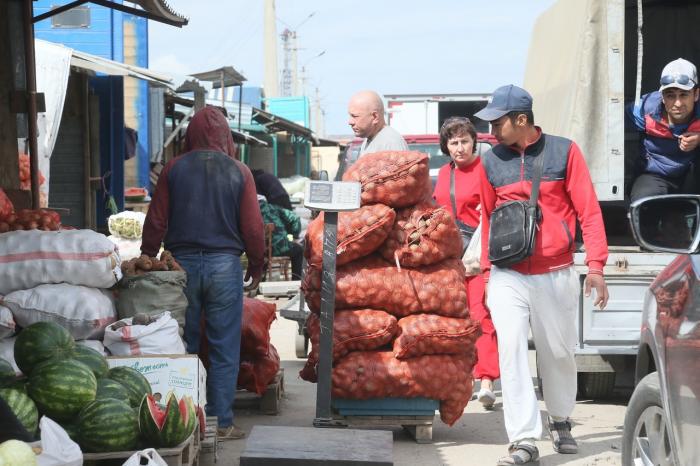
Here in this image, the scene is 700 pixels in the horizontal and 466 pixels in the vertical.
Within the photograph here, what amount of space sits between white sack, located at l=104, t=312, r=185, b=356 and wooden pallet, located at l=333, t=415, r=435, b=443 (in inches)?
53.3

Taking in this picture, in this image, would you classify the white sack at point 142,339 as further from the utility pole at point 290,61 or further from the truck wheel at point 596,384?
the utility pole at point 290,61

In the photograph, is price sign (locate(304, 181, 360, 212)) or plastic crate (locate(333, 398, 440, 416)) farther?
plastic crate (locate(333, 398, 440, 416))

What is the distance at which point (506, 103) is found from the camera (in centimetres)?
718

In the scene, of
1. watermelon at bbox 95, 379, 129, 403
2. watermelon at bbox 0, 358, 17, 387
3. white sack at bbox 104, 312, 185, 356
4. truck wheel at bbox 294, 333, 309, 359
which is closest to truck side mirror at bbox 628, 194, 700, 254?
watermelon at bbox 95, 379, 129, 403

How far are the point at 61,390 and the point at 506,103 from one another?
322 cm

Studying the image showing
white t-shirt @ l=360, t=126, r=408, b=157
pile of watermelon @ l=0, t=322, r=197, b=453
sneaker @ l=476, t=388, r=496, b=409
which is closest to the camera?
pile of watermelon @ l=0, t=322, r=197, b=453

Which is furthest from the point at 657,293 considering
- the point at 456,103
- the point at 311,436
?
the point at 456,103

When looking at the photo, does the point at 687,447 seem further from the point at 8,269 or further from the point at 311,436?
the point at 8,269

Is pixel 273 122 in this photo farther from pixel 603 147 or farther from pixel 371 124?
pixel 371 124

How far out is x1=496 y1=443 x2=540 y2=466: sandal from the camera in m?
6.89

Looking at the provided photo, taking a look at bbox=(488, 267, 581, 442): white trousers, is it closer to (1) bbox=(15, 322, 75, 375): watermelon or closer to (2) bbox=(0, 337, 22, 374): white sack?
(1) bbox=(15, 322, 75, 375): watermelon

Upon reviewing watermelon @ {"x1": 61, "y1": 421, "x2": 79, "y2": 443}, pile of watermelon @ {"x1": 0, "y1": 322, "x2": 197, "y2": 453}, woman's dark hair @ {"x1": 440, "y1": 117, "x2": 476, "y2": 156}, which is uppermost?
woman's dark hair @ {"x1": 440, "y1": 117, "x2": 476, "y2": 156}

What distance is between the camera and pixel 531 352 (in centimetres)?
1252

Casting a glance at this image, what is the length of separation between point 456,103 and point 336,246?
16740 mm
